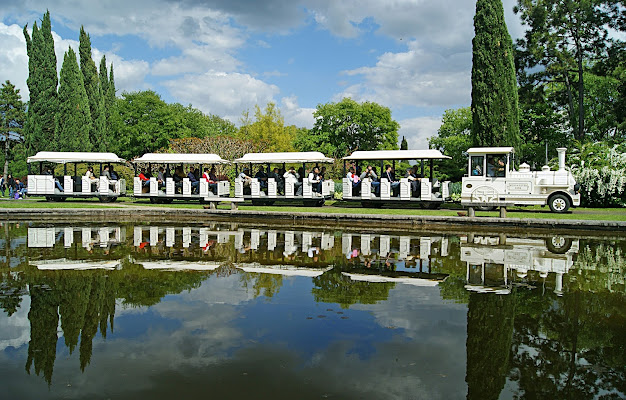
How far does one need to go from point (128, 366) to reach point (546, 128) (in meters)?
38.5

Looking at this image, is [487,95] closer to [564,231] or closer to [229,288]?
[564,231]

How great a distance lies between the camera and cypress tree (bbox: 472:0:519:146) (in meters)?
26.7

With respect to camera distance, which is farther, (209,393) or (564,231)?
(564,231)

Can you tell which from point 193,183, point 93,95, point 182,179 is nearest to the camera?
point 193,183

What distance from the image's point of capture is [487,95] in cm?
2678

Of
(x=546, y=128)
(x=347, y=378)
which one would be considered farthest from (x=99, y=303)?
(x=546, y=128)

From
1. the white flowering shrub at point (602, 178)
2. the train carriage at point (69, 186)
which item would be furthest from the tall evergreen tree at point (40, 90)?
the white flowering shrub at point (602, 178)

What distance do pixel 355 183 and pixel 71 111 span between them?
109ft

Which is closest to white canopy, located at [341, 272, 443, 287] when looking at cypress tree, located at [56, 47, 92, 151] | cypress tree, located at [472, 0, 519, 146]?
cypress tree, located at [472, 0, 519, 146]

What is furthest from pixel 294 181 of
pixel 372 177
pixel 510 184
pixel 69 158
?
pixel 69 158

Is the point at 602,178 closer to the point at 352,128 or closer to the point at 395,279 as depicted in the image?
the point at 395,279

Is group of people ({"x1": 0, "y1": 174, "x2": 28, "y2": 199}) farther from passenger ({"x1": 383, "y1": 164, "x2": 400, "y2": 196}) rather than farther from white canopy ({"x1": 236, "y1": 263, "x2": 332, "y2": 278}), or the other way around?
white canopy ({"x1": 236, "y1": 263, "x2": 332, "y2": 278})

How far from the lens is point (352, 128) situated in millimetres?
57781

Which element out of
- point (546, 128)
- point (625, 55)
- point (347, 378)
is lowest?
point (347, 378)
